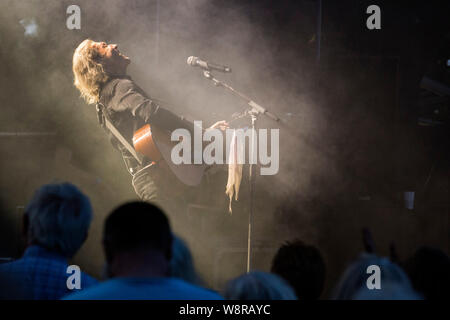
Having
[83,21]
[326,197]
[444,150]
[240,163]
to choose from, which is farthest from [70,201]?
[444,150]

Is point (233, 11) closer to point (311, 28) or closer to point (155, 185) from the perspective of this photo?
point (311, 28)

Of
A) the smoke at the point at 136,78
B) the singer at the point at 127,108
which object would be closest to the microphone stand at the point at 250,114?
the smoke at the point at 136,78

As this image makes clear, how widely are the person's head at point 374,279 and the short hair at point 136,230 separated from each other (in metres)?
0.52

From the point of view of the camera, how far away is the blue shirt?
98cm

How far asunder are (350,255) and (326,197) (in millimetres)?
507

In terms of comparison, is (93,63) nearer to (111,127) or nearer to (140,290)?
(111,127)

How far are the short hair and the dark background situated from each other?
2248 millimetres

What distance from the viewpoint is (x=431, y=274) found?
1343 millimetres

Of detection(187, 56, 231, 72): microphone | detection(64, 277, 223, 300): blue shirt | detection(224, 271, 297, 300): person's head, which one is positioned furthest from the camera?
detection(187, 56, 231, 72): microphone

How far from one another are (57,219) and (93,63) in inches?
85.0

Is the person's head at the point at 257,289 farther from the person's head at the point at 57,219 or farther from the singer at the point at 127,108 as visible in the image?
the singer at the point at 127,108

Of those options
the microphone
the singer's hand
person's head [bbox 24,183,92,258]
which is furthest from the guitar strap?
person's head [bbox 24,183,92,258]

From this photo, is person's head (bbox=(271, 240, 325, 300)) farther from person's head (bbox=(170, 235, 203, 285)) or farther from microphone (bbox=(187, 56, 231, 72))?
microphone (bbox=(187, 56, 231, 72))

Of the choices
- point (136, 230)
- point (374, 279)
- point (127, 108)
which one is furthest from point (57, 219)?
point (127, 108)
